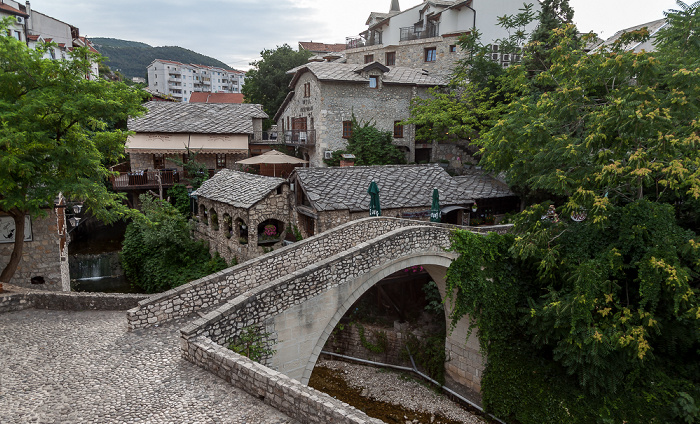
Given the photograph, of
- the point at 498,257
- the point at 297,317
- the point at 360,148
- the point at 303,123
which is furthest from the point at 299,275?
the point at 303,123

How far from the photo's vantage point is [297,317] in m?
9.97

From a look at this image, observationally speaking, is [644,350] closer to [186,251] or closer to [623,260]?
[623,260]

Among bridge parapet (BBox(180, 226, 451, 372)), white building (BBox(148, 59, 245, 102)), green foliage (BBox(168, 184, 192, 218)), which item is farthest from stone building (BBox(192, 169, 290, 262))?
white building (BBox(148, 59, 245, 102))

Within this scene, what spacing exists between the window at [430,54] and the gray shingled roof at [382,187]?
48.2ft

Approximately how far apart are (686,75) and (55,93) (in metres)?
14.4

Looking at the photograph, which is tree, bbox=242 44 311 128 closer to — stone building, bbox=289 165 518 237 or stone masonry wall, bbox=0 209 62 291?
stone building, bbox=289 165 518 237

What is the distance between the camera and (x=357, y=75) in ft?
88.2

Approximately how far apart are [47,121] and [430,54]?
26545 millimetres

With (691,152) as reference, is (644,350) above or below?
below

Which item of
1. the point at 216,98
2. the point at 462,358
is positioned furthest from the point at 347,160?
the point at 216,98

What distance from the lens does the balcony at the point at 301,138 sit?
90.4 feet

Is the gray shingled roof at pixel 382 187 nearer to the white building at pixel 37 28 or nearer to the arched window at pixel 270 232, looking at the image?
the arched window at pixel 270 232

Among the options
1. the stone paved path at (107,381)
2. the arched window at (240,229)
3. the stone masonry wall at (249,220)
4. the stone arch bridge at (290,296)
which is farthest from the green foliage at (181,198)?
the stone paved path at (107,381)

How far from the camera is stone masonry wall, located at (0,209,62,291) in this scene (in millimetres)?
13945
